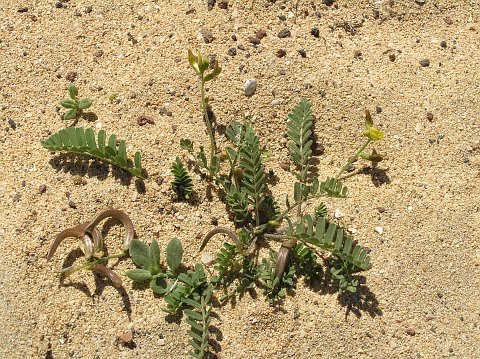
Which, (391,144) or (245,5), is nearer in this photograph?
(391,144)

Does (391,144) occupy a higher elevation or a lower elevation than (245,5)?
lower

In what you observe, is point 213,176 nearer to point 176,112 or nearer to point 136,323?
point 176,112

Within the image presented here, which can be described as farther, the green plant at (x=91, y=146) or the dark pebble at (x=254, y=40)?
the dark pebble at (x=254, y=40)

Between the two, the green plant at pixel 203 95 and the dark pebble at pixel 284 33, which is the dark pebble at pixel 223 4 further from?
the green plant at pixel 203 95

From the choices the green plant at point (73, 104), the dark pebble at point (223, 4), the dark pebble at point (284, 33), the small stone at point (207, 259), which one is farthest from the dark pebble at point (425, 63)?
the green plant at point (73, 104)

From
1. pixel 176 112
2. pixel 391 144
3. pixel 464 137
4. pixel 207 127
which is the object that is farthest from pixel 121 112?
pixel 464 137

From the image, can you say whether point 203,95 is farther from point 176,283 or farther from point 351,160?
point 176,283
